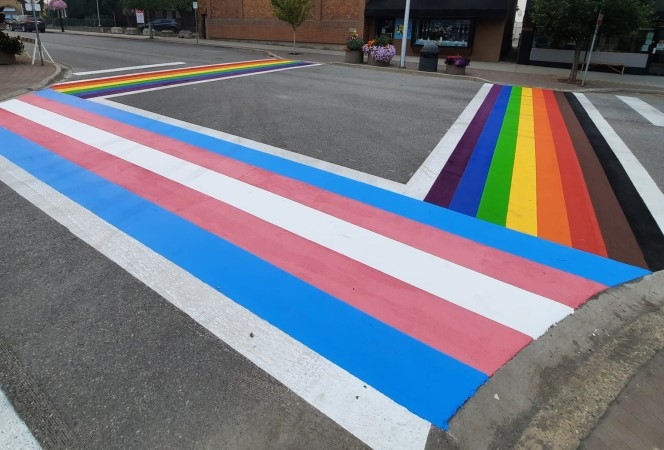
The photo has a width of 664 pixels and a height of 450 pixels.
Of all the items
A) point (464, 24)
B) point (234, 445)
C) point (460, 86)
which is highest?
point (464, 24)

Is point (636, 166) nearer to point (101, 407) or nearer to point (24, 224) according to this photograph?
point (101, 407)

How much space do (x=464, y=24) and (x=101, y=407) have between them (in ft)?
92.8

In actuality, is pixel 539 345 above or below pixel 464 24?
below

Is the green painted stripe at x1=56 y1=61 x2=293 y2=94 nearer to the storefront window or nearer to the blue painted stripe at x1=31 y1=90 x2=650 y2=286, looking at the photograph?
the blue painted stripe at x1=31 y1=90 x2=650 y2=286

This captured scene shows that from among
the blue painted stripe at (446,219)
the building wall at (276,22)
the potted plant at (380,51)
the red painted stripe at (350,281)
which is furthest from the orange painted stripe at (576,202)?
the building wall at (276,22)

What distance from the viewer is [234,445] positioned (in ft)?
8.21

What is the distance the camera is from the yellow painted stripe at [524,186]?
5.29 metres

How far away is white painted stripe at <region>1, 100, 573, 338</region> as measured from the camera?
12.3 ft

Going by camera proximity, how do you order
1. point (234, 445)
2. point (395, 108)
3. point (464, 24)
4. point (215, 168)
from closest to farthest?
point (234, 445) → point (215, 168) → point (395, 108) → point (464, 24)

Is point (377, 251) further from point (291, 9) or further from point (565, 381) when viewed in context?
point (291, 9)

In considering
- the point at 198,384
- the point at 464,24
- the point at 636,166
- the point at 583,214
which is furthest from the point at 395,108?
the point at 464,24

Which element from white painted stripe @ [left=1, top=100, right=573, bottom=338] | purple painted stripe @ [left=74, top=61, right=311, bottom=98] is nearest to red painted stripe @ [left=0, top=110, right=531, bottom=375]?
white painted stripe @ [left=1, top=100, right=573, bottom=338]

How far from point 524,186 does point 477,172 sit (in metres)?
0.75

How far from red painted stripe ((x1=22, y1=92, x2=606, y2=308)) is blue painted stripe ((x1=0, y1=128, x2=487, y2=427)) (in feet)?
4.48
